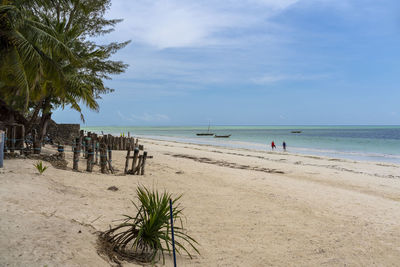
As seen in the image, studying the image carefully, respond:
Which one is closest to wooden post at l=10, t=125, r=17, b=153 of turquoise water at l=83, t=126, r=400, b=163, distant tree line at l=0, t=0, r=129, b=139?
distant tree line at l=0, t=0, r=129, b=139

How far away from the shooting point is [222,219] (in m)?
6.66

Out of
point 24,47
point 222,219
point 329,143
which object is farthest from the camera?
point 329,143

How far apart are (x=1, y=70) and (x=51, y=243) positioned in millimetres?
8619

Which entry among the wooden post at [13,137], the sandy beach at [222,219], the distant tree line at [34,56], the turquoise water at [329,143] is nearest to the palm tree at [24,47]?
the distant tree line at [34,56]

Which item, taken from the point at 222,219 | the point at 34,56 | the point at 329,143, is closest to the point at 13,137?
the point at 34,56

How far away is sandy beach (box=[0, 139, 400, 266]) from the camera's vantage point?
397cm

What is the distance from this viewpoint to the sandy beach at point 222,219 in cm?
397

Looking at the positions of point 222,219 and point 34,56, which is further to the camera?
point 34,56

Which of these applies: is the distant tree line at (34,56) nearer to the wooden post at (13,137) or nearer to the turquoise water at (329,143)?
the wooden post at (13,137)

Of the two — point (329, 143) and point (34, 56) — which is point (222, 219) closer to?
point (34, 56)

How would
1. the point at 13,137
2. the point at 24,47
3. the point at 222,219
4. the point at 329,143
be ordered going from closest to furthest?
the point at 222,219 → the point at 24,47 → the point at 13,137 → the point at 329,143

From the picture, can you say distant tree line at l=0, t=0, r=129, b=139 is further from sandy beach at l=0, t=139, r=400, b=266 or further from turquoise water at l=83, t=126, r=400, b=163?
turquoise water at l=83, t=126, r=400, b=163

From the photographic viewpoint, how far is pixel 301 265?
4.56m

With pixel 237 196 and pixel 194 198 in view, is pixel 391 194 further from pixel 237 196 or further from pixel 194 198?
pixel 194 198
